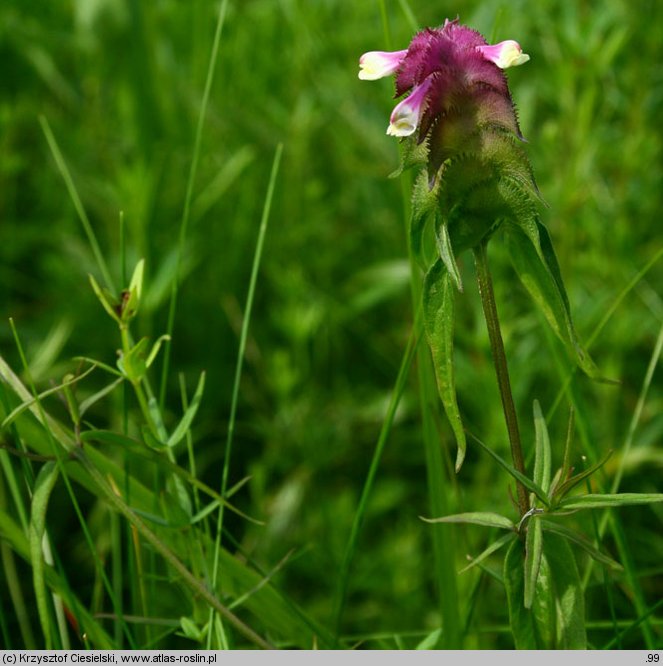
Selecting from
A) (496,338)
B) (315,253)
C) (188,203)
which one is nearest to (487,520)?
(496,338)

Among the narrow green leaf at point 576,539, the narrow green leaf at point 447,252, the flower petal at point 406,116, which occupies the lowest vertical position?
the narrow green leaf at point 576,539

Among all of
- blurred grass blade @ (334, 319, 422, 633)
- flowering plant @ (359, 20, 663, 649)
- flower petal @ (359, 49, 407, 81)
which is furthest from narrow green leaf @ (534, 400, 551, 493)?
flower petal @ (359, 49, 407, 81)

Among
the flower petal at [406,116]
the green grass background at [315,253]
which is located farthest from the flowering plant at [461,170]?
the green grass background at [315,253]

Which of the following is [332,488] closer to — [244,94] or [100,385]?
[100,385]

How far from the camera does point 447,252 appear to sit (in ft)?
2.21

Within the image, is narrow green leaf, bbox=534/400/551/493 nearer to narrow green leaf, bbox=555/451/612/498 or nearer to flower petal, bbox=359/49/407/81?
narrow green leaf, bbox=555/451/612/498

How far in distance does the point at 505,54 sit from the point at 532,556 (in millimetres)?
377

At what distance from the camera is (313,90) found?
2.15 meters

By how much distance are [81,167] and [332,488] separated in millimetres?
921

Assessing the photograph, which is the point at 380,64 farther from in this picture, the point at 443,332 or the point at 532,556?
the point at 532,556

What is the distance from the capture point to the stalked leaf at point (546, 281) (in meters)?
0.72

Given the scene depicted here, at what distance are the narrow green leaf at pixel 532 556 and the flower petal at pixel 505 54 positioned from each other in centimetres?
35

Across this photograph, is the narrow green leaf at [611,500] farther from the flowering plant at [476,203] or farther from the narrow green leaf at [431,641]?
the narrow green leaf at [431,641]
